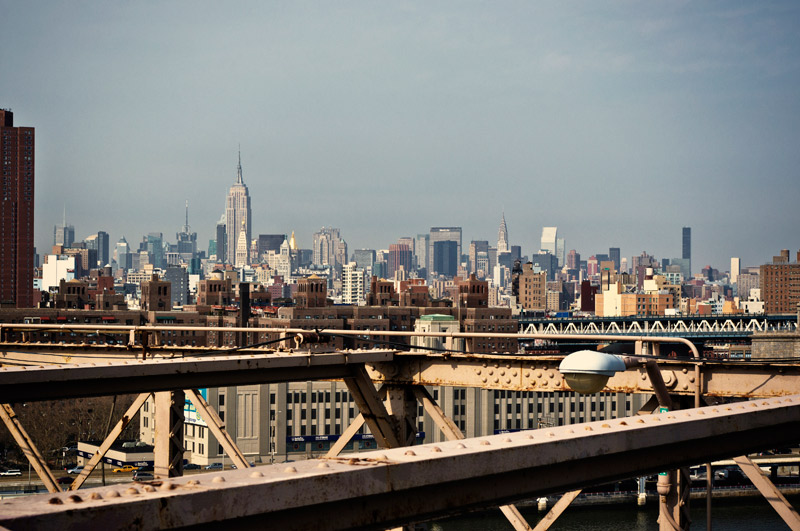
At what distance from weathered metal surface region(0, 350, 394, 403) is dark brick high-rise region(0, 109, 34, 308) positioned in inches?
6077

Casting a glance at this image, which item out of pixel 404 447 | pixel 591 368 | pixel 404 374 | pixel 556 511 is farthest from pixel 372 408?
pixel 404 447

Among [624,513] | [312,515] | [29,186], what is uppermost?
[29,186]

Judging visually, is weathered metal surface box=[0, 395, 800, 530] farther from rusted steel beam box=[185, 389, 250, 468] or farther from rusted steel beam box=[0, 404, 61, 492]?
rusted steel beam box=[0, 404, 61, 492]

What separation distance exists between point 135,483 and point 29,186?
190 metres

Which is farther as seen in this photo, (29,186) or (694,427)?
(29,186)

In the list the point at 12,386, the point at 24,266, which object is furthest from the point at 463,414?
the point at 24,266

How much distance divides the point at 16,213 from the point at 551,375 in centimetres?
17946

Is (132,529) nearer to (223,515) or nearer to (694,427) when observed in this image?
(223,515)

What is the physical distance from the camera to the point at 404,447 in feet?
16.6

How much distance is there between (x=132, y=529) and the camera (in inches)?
151

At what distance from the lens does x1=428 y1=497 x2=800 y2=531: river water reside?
57.8 m

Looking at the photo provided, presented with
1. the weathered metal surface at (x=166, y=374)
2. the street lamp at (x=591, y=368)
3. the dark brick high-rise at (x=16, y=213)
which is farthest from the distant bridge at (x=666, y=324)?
the street lamp at (x=591, y=368)

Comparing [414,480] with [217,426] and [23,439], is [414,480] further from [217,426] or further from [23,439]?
[23,439]

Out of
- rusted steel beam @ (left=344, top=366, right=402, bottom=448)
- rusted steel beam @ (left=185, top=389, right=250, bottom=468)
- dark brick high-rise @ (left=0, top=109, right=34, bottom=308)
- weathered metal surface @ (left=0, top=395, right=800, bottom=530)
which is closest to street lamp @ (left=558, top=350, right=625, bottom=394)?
weathered metal surface @ (left=0, top=395, right=800, bottom=530)
